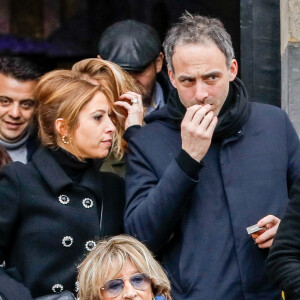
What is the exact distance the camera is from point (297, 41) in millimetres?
5906

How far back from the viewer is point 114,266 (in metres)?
4.61

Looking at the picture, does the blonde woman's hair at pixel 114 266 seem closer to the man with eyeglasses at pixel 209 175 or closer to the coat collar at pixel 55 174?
the man with eyeglasses at pixel 209 175

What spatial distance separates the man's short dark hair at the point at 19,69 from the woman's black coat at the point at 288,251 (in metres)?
2.08

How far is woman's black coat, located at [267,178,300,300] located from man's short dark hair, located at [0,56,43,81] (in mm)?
2078

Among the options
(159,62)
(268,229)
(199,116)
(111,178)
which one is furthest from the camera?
(159,62)

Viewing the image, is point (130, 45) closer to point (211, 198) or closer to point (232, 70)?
point (232, 70)

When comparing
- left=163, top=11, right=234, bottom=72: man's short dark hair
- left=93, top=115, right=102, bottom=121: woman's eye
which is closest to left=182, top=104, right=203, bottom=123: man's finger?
left=163, top=11, right=234, bottom=72: man's short dark hair

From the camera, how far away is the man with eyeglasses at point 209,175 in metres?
4.80

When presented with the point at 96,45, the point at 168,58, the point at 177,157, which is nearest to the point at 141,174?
the point at 177,157

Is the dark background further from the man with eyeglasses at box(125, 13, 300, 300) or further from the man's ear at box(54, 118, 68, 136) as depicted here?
the man's ear at box(54, 118, 68, 136)

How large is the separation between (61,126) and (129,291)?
101 centimetres

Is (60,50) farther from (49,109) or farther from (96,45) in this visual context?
(49,109)

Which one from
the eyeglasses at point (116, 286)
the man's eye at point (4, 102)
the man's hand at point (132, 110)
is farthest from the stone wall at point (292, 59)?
the eyeglasses at point (116, 286)

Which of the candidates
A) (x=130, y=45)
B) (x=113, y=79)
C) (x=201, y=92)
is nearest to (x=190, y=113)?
(x=201, y=92)
